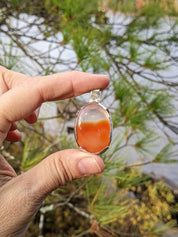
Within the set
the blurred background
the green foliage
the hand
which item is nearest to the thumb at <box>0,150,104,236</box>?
the hand

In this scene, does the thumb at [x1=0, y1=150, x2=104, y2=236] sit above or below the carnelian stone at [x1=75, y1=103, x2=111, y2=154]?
below

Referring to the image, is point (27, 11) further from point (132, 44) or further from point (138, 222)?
point (138, 222)

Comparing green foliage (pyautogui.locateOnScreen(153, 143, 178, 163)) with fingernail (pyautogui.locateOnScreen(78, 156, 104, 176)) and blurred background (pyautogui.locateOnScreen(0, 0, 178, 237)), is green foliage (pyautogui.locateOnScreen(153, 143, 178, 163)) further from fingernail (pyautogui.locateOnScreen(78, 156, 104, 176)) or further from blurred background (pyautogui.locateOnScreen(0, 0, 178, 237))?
fingernail (pyautogui.locateOnScreen(78, 156, 104, 176))

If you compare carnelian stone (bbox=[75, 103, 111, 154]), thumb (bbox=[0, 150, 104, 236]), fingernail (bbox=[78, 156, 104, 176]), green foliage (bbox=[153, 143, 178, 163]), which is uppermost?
carnelian stone (bbox=[75, 103, 111, 154])

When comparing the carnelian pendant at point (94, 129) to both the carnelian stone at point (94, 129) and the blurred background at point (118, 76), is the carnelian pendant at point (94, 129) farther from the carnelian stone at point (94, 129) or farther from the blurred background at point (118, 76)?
the blurred background at point (118, 76)

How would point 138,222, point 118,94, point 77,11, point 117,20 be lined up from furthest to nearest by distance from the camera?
point 138,222
point 117,20
point 77,11
point 118,94

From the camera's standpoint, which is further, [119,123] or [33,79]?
[119,123]

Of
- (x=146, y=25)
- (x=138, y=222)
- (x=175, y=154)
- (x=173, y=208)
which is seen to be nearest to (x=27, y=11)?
(x=146, y=25)

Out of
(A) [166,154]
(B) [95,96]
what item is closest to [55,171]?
(B) [95,96]

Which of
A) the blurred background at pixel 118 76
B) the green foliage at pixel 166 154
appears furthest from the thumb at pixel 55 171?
the green foliage at pixel 166 154
